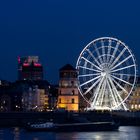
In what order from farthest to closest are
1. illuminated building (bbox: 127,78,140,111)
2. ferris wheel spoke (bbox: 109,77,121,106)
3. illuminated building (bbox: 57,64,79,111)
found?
illuminated building (bbox: 127,78,140,111)
illuminated building (bbox: 57,64,79,111)
ferris wheel spoke (bbox: 109,77,121,106)

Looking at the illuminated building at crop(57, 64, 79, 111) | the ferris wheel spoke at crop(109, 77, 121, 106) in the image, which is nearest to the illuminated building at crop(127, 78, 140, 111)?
the illuminated building at crop(57, 64, 79, 111)

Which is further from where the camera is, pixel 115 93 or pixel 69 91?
pixel 69 91

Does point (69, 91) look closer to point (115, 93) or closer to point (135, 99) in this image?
point (135, 99)

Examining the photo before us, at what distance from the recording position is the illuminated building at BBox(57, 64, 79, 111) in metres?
169

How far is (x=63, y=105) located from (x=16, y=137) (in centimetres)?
5879

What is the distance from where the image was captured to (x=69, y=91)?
6658 inches

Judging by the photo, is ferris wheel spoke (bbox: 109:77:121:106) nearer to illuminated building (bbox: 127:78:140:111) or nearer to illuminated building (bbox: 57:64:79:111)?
illuminated building (bbox: 57:64:79:111)

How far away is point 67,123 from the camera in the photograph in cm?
14150

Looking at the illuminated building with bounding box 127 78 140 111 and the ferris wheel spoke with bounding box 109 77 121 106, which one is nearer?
the ferris wheel spoke with bounding box 109 77 121 106

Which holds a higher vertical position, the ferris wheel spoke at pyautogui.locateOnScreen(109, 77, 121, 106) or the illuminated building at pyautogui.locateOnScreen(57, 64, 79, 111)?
the illuminated building at pyautogui.locateOnScreen(57, 64, 79, 111)

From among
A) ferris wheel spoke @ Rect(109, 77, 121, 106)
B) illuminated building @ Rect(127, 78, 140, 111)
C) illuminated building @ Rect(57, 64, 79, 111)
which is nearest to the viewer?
ferris wheel spoke @ Rect(109, 77, 121, 106)

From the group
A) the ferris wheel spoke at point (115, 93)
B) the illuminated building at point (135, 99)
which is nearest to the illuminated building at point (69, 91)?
the illuminated building at point (135, 99)

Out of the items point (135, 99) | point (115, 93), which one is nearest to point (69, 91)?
point (135, 99)

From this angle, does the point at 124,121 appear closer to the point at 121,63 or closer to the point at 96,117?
the point at 96,117
